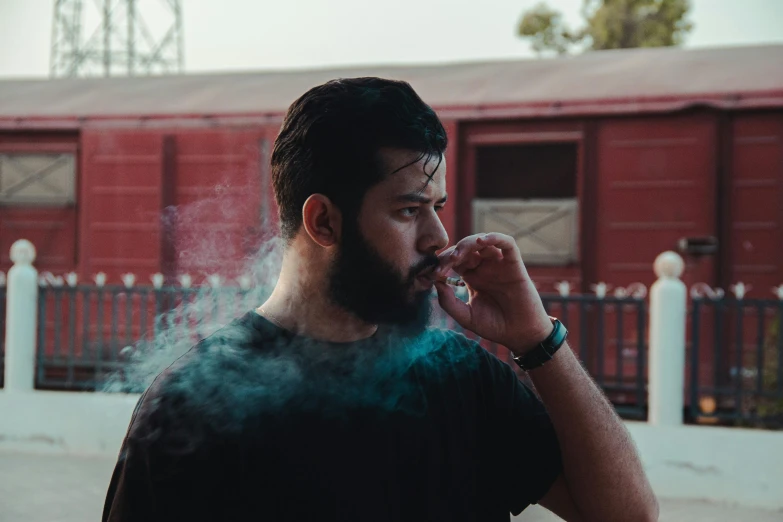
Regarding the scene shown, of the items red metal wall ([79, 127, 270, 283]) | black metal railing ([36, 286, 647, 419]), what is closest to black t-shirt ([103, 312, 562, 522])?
black metal railing ([36, 286, 647, 419])

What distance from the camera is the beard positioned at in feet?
4.84

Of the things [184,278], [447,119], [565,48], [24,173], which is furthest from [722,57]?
[565,48]

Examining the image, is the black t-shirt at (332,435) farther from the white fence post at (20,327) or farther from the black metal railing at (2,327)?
the black metal railing at (2,327)

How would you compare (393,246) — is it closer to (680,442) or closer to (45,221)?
(680,442)

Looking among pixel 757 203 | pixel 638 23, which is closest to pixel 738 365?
pixel 757 203

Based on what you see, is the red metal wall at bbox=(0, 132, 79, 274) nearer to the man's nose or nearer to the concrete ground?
the concrete ground

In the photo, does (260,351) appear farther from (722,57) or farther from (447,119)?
(722,57)

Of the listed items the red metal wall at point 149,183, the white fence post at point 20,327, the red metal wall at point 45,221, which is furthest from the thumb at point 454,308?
the red metal wall at point 45,221

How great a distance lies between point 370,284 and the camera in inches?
58.1

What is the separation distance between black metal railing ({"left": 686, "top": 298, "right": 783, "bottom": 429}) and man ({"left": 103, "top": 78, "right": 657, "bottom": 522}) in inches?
184

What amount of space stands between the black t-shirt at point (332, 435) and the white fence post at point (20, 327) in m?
6.35

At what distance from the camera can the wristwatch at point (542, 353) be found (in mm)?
1498

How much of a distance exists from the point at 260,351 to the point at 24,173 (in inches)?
348

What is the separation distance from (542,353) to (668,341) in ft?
15.4
